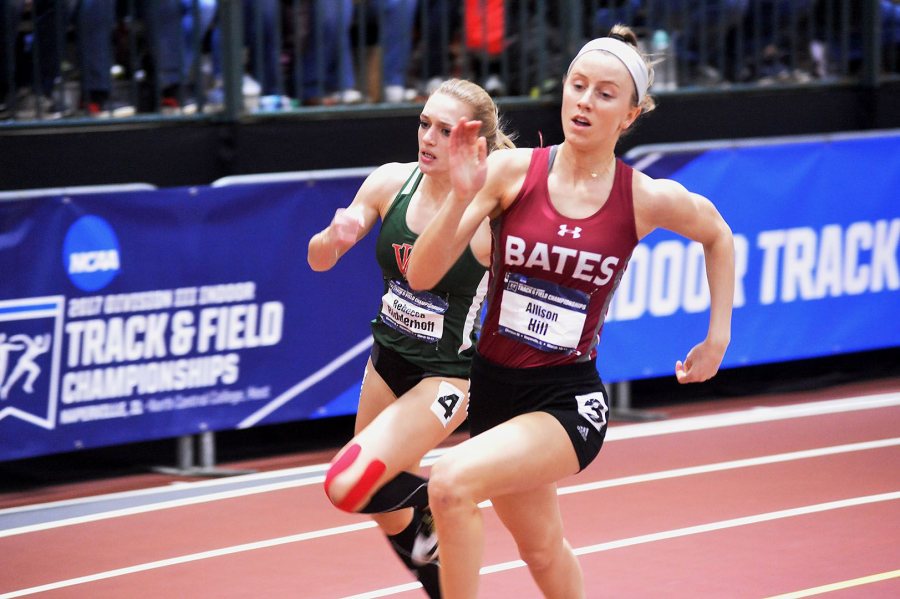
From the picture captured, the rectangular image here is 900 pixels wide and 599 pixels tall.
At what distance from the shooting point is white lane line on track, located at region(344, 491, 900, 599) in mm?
6117

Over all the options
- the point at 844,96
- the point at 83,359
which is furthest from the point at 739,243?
the point at 83,359

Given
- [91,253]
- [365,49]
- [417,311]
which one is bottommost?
[91,253]

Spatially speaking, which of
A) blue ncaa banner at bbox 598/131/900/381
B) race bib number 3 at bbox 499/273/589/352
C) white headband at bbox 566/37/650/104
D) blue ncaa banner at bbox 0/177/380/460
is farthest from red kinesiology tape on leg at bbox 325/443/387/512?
blue ncaa banner at bbox 598/131/900/381

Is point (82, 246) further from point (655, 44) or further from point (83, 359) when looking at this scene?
point (655, 44)

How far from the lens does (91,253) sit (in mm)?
7492

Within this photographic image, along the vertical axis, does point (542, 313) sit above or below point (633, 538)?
above

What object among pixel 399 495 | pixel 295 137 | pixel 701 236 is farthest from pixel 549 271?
pixel 295 137

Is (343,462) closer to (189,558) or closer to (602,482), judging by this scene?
(189,558)

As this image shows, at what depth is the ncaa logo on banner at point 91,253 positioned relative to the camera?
24.4 ft

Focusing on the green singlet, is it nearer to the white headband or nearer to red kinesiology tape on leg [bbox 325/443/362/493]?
red kinesiology tape on leg [bbox 325/443/362/493]

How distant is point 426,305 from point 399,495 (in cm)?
70

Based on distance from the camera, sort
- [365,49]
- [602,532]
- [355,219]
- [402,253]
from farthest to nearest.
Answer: [365,49], [602,532], [402,253], [355,219]

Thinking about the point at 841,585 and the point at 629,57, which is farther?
the point at 841,585

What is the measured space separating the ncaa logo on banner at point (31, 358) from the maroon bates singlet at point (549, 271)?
3417mm
